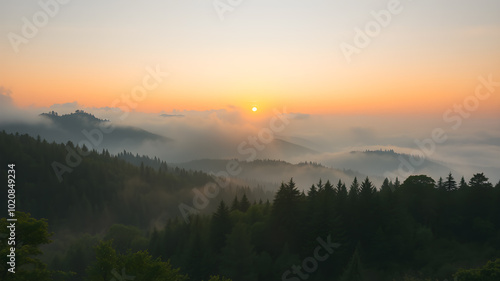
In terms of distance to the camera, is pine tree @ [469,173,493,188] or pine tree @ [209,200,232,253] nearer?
pine tree @ [469,173,493,188]

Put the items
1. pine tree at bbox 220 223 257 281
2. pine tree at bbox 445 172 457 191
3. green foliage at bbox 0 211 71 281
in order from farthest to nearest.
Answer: pine tree at bbox 445 172 457 191
pine tree at bbox 220 223 257 281
green foliage at bbox 0 211 71 281

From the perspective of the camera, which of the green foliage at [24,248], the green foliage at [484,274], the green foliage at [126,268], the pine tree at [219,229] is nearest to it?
the green foliage at [24,248]

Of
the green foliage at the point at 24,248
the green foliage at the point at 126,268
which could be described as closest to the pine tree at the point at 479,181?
the green foliage at the point at 126,268

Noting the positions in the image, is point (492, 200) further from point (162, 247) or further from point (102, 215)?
point (102, 215)

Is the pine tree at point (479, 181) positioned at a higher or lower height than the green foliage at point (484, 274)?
higher

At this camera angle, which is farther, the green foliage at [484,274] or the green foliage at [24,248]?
the green foliage at [484,274]

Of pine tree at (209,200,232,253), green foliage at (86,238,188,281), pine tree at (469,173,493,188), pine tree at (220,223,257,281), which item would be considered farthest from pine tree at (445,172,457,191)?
green foliage at (86,238,188,281)

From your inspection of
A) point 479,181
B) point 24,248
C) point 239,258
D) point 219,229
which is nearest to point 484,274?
point 239,258

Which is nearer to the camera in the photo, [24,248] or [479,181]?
[24,248]

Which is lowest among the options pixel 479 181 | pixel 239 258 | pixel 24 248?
pixel 239 258

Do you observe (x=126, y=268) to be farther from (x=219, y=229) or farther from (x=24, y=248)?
(x=219, y=229)

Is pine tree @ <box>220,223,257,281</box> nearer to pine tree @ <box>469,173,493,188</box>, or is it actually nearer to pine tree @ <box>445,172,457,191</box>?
pine tree @ <box>469,173,493,188</box>

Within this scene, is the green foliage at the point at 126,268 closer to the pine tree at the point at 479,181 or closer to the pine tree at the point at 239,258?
the pine tree at the point at 239,258

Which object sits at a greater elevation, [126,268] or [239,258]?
[126,268]
